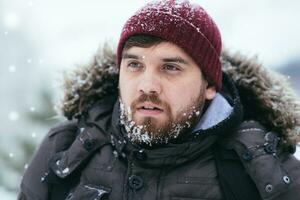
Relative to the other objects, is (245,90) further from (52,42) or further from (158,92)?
(52,42)

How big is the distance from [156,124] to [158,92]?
14 cm

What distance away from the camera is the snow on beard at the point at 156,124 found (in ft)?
8.61

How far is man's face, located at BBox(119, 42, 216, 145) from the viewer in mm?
2602

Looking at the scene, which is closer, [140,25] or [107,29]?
[140,25]

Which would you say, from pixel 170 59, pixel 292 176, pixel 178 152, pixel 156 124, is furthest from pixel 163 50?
pixel 292 176

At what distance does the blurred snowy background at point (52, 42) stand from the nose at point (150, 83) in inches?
22.2

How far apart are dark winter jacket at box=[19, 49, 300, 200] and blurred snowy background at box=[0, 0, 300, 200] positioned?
176 mm

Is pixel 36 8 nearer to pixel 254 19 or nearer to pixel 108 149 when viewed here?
pixel 254 19

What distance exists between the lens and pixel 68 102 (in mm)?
2986

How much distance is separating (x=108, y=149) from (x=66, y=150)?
203mm

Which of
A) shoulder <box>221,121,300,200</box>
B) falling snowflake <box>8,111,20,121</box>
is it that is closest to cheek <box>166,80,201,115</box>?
shoulder <box>221,121,300,200</box>

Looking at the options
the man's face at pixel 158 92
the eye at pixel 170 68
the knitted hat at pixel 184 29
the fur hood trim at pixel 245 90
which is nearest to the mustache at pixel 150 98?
the man's face at pixel 158 92

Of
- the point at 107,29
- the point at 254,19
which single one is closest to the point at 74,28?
the point at 107,29

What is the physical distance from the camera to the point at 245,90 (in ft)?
9.54
